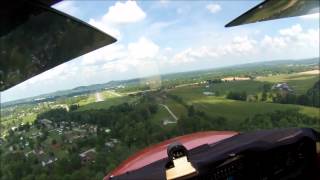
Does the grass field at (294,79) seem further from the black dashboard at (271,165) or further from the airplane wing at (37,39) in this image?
the airplane wing at (37,39)

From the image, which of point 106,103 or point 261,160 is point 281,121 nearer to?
point 106,103

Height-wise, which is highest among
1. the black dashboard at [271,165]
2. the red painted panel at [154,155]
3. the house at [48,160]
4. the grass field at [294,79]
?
the black dashboard at [271,165]

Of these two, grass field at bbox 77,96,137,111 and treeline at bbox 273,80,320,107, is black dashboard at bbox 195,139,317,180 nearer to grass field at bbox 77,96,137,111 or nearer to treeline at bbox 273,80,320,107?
grass field at bbox 77,96,137,111

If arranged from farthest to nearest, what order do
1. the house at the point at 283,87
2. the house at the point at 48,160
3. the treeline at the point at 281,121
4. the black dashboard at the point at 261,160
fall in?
the house at the point at 283,87, the house at the point at 48,160, the treeline at the point at 281,121, the black dashboard at the point at 261,160

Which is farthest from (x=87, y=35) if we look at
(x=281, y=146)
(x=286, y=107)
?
(x=286, y=107)

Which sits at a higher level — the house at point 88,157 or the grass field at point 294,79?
the house at point 88,157

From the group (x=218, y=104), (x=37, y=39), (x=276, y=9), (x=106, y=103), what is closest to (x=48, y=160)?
(x=276, y=9)

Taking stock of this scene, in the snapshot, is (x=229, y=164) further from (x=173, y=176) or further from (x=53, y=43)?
(x=53, y=43)

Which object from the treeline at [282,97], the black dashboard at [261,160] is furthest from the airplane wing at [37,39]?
the treeline at [282,97]

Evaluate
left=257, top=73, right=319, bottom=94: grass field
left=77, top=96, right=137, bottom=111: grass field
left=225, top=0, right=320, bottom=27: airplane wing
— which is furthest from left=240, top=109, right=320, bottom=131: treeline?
left=257, top=73, right=319, bottom=94: grass field
